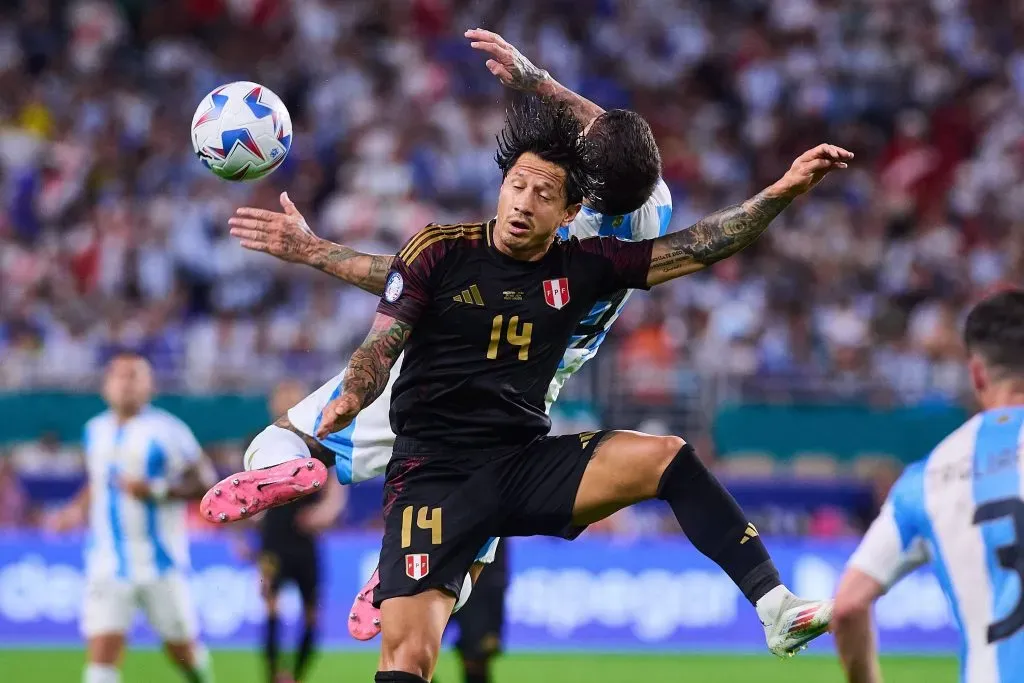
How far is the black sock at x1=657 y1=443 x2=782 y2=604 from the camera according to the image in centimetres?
593

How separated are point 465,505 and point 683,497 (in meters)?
0.90

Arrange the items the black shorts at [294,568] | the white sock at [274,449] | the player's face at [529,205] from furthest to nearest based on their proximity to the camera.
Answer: the black shorts at [294,568]
the white sock at [274,449]
the player's face at [529,205]

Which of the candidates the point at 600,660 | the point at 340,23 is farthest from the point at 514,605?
the point at 340,23

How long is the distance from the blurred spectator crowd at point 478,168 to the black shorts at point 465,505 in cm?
839

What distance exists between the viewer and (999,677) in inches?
164

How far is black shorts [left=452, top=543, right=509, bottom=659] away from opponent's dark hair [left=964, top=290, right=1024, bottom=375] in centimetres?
456

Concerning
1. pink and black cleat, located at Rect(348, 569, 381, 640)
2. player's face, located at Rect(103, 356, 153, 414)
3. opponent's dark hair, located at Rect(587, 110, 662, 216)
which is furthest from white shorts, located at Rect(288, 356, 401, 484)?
player's face, located at Rect(103, 356, 153, 414)

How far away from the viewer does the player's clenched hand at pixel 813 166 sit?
598 centimetres

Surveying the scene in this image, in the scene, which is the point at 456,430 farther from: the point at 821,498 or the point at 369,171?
the point at 369,171

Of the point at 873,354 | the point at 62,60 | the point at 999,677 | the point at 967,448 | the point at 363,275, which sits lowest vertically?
the point at 999,677

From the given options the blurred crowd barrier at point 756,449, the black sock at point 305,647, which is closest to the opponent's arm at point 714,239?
the black sock at point 305,647

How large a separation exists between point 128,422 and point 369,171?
24.7ft

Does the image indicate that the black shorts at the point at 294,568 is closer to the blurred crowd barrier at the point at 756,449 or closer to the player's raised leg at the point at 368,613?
the blurred crowd barrier at the point at 756,449

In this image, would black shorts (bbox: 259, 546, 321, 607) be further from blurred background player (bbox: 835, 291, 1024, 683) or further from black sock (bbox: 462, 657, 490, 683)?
blurred background player (bbox: 835, 291, 1024, 683)
